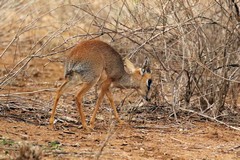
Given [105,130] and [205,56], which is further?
[205,56]

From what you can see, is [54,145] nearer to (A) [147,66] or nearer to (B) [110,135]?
(B) [110,135]

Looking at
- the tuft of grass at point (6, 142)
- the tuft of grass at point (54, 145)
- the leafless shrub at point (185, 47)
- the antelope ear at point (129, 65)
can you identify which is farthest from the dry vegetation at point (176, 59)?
the tuft of grass at point (6, 142)

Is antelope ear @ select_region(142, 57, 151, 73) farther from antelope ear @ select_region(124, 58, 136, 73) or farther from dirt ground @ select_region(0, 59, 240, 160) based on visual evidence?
dirt ground @ select_region(0, 59, 240, 160)

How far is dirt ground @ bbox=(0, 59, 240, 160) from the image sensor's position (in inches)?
248

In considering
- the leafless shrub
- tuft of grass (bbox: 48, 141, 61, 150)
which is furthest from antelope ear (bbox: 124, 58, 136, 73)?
tuft of grass (bbox: 48, 141, 61, 150)

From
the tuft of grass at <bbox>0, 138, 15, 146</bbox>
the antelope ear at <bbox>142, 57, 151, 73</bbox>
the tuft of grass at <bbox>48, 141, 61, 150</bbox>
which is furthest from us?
the antelope ear at <bbox>142, 57, 151, 73</bbox>

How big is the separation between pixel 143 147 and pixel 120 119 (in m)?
1.38

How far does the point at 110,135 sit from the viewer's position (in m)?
6.00

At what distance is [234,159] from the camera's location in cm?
662

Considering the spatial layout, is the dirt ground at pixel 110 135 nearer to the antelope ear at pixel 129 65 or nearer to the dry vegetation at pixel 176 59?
the dry vegetation at pixel 176 59

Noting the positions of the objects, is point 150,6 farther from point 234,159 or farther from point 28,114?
point 234,159

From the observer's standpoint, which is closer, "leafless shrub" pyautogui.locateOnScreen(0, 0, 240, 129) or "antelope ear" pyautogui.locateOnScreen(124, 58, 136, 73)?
"leafless shrub" pyautogui.locateOnScreen(0, 0, 240, 129)

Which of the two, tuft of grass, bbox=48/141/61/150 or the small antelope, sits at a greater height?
the small antelope

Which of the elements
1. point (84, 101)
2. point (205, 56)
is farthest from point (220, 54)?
point (84, 101)
